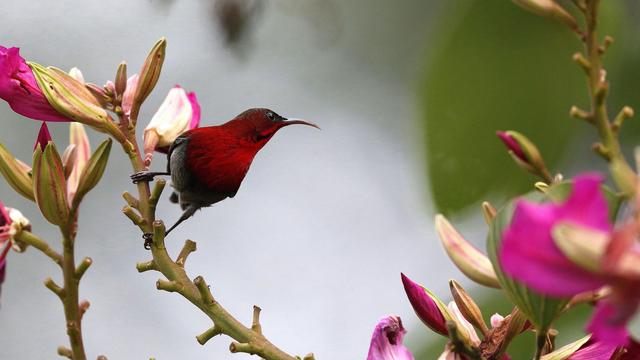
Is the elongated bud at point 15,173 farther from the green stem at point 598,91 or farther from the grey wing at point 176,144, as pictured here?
the green stem at point 598,91

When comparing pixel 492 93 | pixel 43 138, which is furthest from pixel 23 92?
pixel 492 93

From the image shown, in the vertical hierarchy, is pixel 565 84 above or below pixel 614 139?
above

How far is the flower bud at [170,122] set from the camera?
0.91ft

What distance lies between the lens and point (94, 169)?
247 millimetres

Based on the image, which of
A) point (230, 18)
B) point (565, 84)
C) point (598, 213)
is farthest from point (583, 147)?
point (598, 213)

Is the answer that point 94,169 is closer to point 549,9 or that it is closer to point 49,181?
point 49,181

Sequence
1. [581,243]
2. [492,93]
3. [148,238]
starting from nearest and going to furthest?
[581,243] < [148,238] < [492,93]

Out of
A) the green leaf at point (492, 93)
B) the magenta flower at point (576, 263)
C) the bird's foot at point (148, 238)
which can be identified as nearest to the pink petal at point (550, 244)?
the magenta flower at point (576, 263)

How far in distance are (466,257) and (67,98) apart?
122 mm

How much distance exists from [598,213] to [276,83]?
1.14 meters

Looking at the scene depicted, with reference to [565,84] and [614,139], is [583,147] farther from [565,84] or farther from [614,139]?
[614,139]

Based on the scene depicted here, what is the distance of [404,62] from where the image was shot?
1213mm

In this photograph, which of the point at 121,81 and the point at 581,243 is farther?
the point at 121,81

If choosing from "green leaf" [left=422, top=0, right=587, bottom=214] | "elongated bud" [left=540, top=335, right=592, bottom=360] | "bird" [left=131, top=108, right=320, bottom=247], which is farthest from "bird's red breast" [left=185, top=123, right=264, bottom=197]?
"green leaf" [left=422, top=0, right=587, bottom=214]
